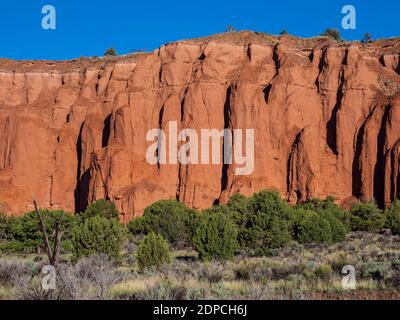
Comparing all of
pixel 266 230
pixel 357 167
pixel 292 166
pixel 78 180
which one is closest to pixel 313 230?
pixel 266 230

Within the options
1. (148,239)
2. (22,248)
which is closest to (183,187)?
(22,248)

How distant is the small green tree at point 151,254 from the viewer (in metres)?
18.4

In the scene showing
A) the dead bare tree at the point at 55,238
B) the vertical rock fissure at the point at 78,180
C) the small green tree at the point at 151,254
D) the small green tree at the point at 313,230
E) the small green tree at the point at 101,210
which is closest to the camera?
the dead bare tree at the point at 55,238

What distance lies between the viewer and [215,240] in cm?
2297

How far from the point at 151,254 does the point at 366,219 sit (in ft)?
105

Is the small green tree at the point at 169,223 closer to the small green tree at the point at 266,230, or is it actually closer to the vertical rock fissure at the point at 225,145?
the small green tree at the point at 266,230

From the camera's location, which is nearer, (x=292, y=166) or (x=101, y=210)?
(x=101, y=210)

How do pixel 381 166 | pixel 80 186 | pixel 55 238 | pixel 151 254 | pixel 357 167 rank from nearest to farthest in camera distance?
pixel 55 238 → pixel 151 254 → pixel 381 166 → pixel 357 167 → pixel 80 186

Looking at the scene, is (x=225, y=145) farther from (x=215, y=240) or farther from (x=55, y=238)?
(x=55, y=238)

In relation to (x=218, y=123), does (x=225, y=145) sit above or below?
below

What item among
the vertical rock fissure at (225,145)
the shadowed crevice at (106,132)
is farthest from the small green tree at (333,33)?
the shadowed crevice at (106,132)

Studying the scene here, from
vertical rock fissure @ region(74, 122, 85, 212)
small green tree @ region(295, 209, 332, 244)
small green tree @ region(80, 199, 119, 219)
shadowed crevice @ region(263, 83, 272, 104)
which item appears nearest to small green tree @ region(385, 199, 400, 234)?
small green tree @ region(295, 209, 332, 244)

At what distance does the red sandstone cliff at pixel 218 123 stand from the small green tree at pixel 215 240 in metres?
33.2
